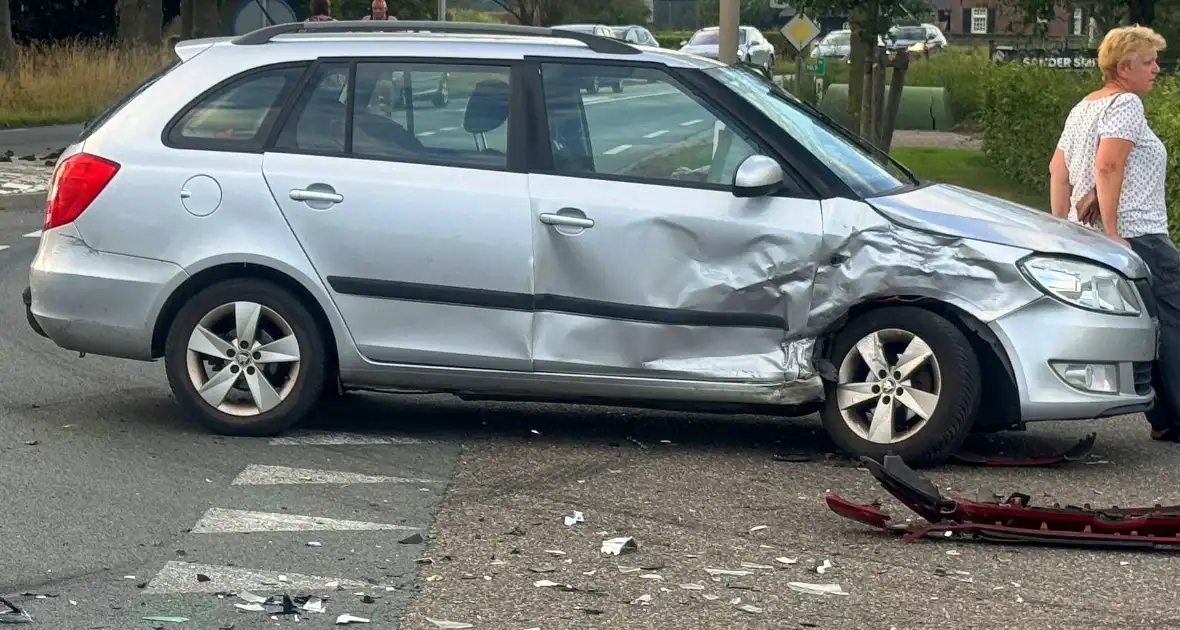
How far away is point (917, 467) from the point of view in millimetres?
7426

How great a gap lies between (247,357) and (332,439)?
49 cm

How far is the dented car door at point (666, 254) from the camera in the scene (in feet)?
24.2

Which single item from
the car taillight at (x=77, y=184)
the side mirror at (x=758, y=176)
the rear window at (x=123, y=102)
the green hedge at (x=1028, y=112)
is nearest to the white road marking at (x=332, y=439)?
the car taillight at (x=77, y=184)

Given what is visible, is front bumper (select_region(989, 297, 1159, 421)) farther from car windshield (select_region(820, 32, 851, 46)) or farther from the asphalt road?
car windshield (select_region(820, 32, 851, 46))

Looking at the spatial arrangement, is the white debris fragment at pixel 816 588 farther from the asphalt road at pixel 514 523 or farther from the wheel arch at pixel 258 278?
the wheel arch at pixel 258 278

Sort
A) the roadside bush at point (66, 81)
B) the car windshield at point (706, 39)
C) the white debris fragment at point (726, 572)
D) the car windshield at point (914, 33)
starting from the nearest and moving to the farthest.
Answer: the white debris fragment at point (726, 572) → the roadside bush at point (66, 81) → the car windshield at point (706, 39) → the car windshield at point (914, 33)

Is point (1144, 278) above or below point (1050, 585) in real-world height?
above

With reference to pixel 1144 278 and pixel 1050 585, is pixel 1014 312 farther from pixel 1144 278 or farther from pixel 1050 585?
pixel 1050 585

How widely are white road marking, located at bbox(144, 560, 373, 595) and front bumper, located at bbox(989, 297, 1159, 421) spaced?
114 inches

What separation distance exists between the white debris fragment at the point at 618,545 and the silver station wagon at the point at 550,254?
143cm

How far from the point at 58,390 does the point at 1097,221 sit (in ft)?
15.9

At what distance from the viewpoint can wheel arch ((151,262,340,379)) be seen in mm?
7781

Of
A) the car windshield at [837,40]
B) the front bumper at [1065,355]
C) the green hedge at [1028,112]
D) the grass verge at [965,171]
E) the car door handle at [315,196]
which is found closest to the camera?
the front bumper at [1065,355]

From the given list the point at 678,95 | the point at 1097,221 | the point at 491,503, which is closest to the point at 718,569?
the point at 491,503
